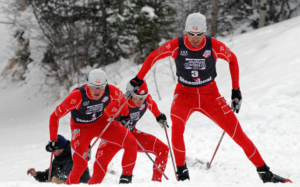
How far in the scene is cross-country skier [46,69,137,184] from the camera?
13.8ft

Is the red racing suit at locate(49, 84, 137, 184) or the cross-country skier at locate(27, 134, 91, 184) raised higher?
the red racing suit at locate(49, 84, 137, 184)

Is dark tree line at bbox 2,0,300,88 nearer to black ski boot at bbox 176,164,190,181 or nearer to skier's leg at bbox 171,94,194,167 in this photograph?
skier's leg at bbox 171,94,194,167

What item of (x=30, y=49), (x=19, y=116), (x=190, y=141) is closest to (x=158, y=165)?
(x=190, y=141)

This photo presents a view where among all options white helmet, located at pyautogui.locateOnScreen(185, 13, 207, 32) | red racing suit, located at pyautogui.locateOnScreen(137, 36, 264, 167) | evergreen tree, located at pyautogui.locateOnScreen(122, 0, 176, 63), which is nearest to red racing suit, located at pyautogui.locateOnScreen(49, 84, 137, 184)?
red racing suit, located at pyautogui.locateOnScreen(137, 36, 264, 167)

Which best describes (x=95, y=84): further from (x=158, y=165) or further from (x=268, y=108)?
(x=268, y=108)

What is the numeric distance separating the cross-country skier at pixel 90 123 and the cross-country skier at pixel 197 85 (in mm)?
683

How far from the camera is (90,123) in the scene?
4555mm

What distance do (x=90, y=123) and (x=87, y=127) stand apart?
76 mm

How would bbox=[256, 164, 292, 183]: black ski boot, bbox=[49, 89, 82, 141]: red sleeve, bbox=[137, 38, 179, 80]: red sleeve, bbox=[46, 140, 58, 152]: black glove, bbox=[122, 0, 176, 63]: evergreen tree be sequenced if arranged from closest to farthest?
bbox=[256, 164, 292, 183]: black ski boot < bbox=[137, 38, 179, 80]: red sleeve < bbox=[46, 140, 58, 152]: black glove < bbox=[49, 89, 82, 141]: red sleeve < bbox=[122, 0, 176, 63]: evergreen tree

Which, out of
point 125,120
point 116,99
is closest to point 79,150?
point 125,120

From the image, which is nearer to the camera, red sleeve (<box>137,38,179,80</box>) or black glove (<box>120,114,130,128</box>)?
red sleeve (<box>137,38,179,80</box>)

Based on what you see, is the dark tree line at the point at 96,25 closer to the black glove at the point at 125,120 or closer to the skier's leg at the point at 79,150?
the black glove at the point at 125,120

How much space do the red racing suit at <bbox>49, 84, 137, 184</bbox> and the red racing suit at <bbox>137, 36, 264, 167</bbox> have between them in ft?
2.94

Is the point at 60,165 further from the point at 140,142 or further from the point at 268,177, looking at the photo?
the point at 268,177
